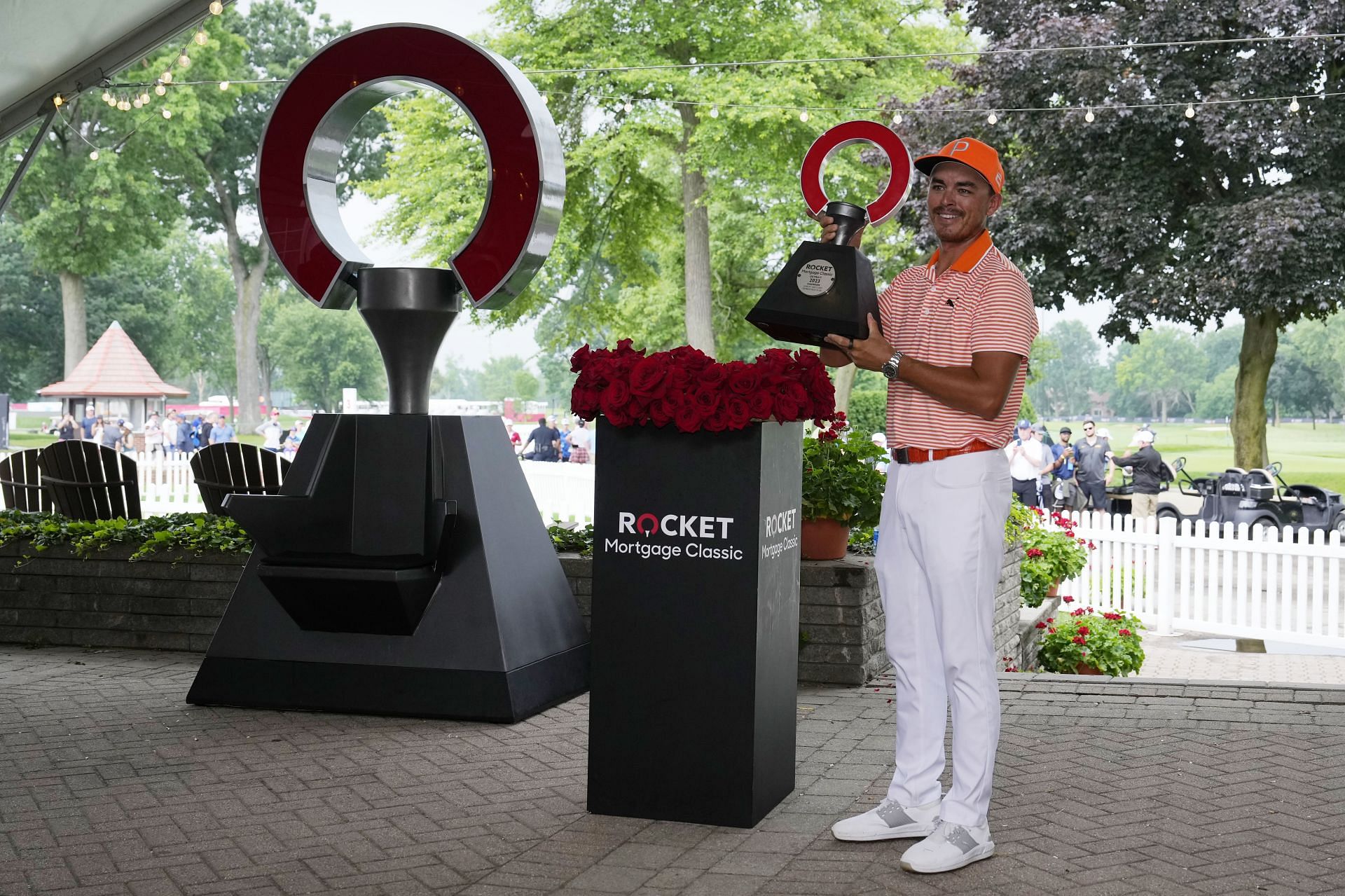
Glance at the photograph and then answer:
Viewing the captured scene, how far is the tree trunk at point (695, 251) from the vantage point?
81.9ft

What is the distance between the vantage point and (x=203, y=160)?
41594 mm

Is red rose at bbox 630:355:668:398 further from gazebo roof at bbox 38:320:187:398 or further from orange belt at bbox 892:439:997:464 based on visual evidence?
gazebo roof at bbox 38:320:187:398

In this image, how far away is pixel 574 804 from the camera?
4.19 meters

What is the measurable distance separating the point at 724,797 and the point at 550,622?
76.2 inches

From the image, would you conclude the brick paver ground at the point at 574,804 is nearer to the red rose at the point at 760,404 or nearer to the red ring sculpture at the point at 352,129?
the red rose at the point at 760,404

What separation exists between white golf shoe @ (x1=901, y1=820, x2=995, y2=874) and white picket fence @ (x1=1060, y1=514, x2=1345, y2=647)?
885 centimetres

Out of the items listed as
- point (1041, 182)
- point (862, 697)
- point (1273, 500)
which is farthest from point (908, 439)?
point (1041, 182)

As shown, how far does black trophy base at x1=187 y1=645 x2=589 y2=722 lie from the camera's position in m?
5.28

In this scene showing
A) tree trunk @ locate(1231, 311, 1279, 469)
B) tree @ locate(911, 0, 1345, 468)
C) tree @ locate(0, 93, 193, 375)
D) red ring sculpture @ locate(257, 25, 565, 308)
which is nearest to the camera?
red ring sculpture @ locate(257, 25, 565, 308)

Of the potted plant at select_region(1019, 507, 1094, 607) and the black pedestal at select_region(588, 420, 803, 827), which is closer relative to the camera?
the black pedestal at select_region(588, 420, 803, 827)

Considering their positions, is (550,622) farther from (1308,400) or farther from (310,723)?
(1308,400)

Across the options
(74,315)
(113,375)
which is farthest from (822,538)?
(74,315)

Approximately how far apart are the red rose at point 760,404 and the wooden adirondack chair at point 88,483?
5.53m

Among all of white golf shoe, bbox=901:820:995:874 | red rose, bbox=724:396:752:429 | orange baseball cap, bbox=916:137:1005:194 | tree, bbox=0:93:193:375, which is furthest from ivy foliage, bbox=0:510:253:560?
tree, bbox=0:93:193:375
